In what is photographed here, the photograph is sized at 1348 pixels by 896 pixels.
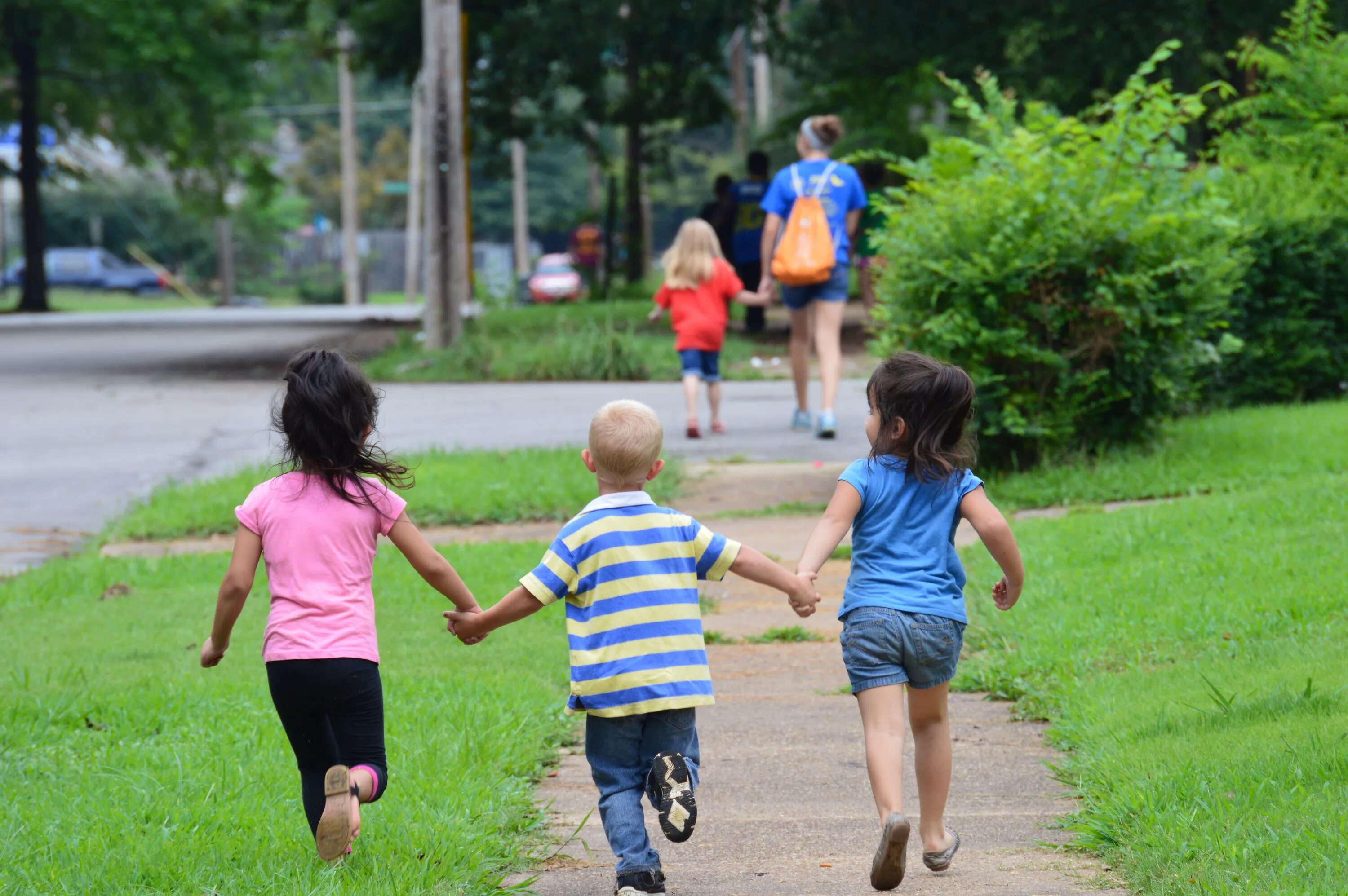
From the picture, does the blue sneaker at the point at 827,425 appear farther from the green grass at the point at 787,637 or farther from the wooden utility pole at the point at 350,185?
the wooden utility pole at the point at 350,185

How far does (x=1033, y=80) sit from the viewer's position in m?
18.6

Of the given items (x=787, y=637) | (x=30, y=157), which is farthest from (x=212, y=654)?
(x=30, y=157)

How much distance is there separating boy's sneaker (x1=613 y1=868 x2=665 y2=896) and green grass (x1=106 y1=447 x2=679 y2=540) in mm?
4947

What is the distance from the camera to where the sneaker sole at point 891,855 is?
10.7 feet

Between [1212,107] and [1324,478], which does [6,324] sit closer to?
[1212,107]

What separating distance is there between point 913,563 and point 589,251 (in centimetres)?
2830

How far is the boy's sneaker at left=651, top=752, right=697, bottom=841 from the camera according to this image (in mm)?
3326

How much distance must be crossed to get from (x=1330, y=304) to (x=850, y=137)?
14.2 metres

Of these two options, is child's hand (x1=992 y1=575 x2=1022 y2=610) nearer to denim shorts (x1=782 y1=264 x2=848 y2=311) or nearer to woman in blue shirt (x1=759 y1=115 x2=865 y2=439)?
woman in blue shirt (x1=759 y1=115 x2=865 y2=439)

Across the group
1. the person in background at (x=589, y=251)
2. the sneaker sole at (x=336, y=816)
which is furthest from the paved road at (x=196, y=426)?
the person in background at (x=589, y=251)

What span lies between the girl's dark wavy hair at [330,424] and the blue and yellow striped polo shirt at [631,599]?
1.51 ft

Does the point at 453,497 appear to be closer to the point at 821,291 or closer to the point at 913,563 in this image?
the point at 821,291

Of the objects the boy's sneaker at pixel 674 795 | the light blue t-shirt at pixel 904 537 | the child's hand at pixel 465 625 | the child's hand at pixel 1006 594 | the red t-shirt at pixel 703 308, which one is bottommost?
the boy's sneaker at pixel 674 795

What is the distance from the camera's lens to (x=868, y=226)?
16875 mm
